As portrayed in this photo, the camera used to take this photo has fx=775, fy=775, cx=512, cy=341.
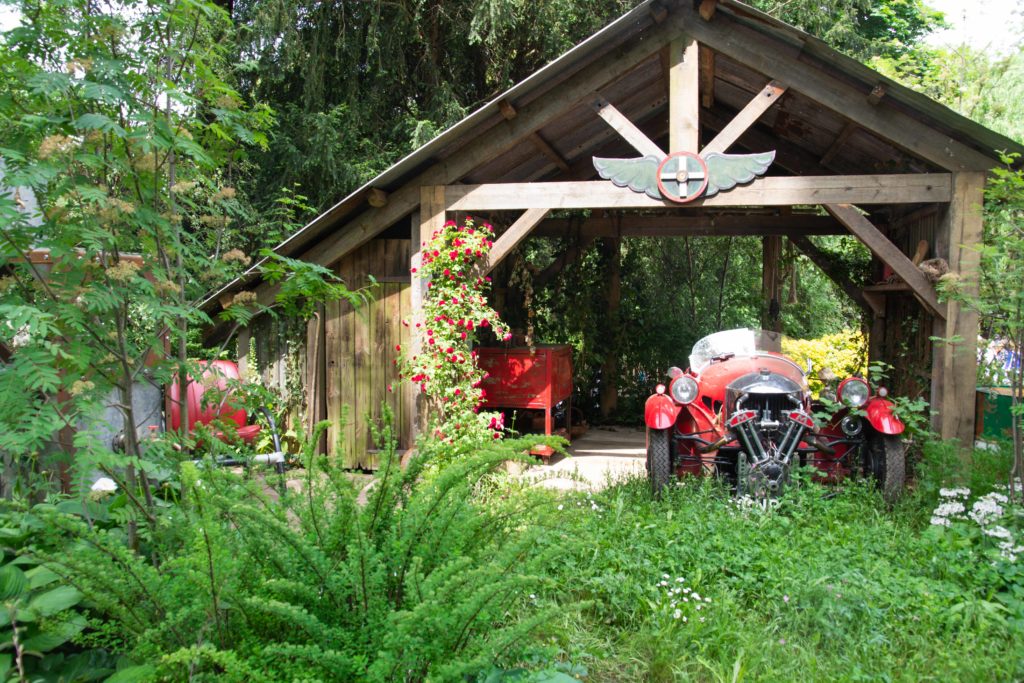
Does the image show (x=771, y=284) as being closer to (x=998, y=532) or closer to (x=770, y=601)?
(x=998, y=532)

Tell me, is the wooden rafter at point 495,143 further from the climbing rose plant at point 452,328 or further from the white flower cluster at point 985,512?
the white flower cluster at point 985,512

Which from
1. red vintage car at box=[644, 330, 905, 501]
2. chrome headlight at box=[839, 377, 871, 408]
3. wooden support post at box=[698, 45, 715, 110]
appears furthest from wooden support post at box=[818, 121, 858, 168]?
chrome headlight at box=[839, 377, 871, 408]

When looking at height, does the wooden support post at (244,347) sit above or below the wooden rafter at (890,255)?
below

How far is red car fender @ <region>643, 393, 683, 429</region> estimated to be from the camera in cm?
543

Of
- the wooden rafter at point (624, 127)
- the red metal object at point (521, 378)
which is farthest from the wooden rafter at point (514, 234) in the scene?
the red metal object at point (521, 378)

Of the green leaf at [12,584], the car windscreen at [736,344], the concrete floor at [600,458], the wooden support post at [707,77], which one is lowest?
the concrete floor at [600,458]

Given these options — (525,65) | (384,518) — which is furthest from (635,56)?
(525,65)

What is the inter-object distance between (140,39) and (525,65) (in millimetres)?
9647

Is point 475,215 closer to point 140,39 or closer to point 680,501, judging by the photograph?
point 680,501

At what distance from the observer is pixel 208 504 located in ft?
6.73

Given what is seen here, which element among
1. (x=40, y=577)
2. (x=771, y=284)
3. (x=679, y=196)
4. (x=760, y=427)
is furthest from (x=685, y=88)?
(x=40, y=577)

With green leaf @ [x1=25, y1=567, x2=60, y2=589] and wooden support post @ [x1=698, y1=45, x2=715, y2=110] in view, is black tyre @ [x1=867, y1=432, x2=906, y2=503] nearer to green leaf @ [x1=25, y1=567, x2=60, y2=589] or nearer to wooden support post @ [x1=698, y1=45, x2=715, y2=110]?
wooden support post @ [x1=698, y1=45, x2=715, y2=110]

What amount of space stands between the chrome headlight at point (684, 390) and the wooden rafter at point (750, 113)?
6.24ft

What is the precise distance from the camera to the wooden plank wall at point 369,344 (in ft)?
23.9
